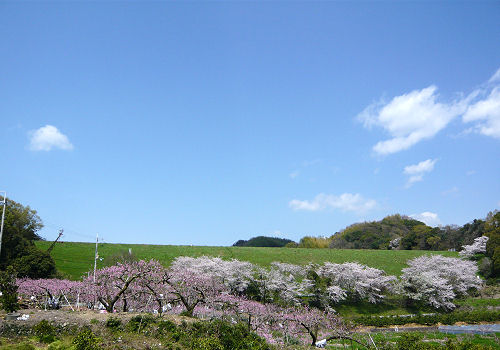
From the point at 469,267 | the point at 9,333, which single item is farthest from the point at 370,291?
the point at 9,333

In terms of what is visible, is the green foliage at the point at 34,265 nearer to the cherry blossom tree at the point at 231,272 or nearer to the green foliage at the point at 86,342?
the cherry blossom tree at the point at 231,272

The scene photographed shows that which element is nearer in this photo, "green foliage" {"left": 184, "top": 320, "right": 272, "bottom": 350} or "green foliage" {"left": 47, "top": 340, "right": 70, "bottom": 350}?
"green foliage" {"left": 47, "top": 340, "right": 70, "bottom": 350}

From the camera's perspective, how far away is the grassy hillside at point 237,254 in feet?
152

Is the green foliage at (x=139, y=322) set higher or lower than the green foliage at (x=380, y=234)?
lower

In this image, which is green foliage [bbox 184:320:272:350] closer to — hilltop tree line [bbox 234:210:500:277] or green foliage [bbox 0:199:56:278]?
green foliage [bbox 0:199:56:278]

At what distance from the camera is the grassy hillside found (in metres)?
46.2

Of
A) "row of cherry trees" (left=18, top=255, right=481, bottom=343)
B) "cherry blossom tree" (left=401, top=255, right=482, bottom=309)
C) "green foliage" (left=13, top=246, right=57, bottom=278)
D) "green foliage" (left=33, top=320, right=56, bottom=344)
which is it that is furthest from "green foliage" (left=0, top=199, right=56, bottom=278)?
"cherry blossom tree" (left=401, top=255, right=482, bottom=309)

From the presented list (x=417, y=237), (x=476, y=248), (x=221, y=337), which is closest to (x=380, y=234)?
(x=417, y=237)

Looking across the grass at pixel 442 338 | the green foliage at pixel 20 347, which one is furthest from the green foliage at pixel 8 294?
the grass at pixel 442 338

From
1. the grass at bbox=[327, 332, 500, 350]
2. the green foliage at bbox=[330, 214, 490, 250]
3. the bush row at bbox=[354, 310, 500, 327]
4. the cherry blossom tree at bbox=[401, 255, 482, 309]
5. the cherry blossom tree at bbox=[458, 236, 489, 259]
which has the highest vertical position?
the green foliage at bbox=[330, 214, 490, 250]

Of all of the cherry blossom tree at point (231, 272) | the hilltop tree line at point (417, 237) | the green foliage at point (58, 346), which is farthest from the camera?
the hilltop tree line at point (417, 237)

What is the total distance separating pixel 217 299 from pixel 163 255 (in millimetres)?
Result: 31341

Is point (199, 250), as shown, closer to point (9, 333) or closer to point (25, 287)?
point (25, 287)

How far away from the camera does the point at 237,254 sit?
168 feet
